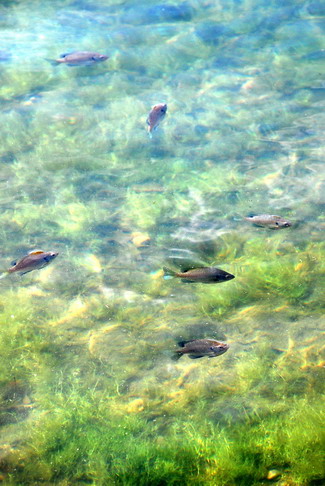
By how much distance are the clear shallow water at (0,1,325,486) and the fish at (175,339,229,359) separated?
0.36m

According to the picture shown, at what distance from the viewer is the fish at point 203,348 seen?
442 centimetres

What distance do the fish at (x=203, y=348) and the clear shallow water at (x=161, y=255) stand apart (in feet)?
1.19

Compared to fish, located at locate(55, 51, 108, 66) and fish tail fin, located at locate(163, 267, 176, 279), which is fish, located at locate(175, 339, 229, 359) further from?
fish, located at locate(55, 51, 108, 66)

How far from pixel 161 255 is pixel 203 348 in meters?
1.85

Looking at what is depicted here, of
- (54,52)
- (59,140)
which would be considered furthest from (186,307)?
(54,52)

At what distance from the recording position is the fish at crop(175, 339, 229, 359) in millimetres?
4422

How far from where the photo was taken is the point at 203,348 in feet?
14.5

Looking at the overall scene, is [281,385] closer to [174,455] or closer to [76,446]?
[174,455]

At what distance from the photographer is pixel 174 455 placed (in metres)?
4.04

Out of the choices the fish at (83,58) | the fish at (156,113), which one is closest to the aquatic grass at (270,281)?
the fish at (156,113)

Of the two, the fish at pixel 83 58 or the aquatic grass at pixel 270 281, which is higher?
the fish at pixel 83 58

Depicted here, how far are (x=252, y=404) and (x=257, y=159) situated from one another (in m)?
4.55

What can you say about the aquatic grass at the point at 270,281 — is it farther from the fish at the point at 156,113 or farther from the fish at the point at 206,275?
the fish at the point at 156,113

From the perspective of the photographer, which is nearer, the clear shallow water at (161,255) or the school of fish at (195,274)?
the clear shallow water at (161,255)
